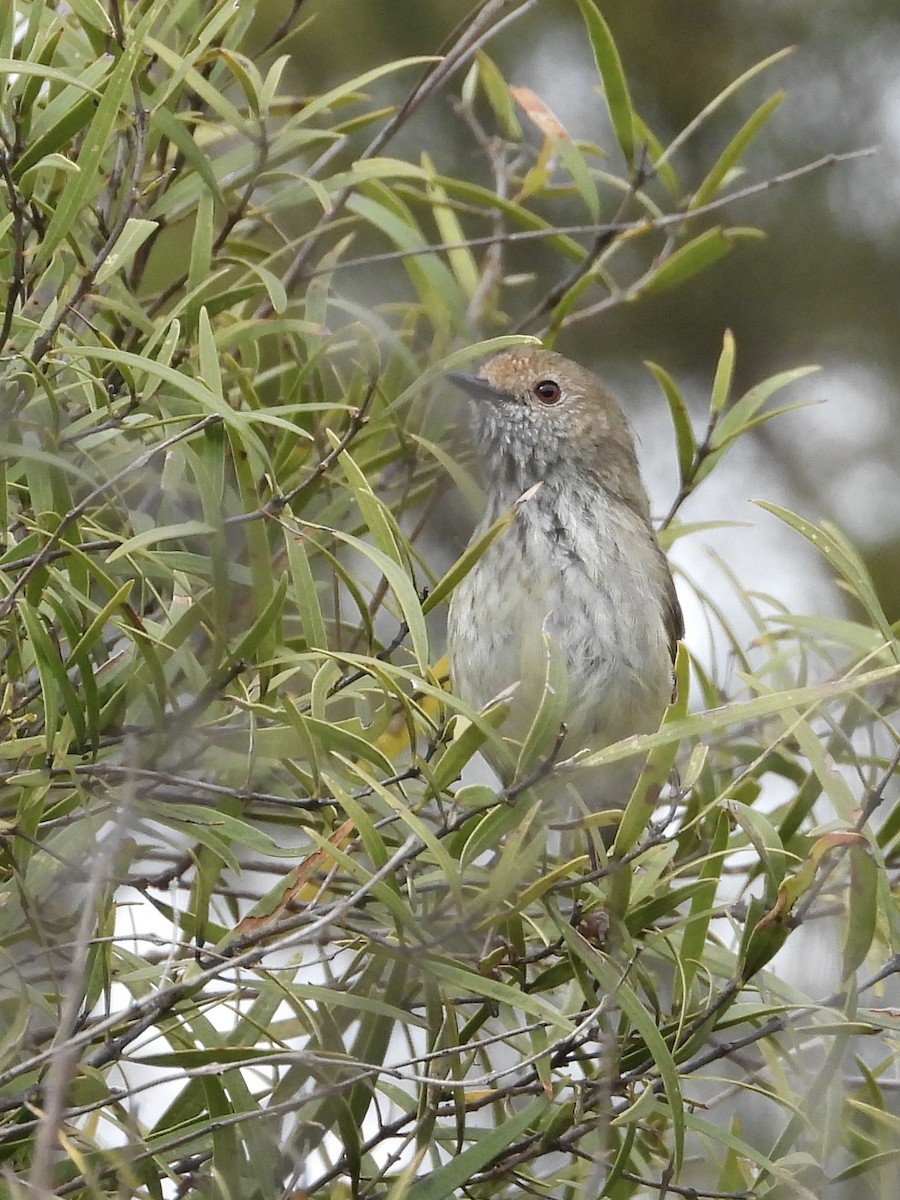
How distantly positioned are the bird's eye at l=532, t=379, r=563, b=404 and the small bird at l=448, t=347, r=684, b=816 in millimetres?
89

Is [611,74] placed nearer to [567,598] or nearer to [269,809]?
[567,598]

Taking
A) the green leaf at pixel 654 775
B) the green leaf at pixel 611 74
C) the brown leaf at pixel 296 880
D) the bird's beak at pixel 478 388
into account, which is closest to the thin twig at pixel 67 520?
the brown leaf at pixel 296 880

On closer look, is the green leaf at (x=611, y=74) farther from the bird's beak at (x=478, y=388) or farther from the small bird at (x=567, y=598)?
the bird's beak at (x=478, y=388)

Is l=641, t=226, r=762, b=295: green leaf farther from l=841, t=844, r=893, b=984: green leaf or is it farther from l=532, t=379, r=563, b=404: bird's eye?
l=841, t=844, r=893, b=984: green leaf

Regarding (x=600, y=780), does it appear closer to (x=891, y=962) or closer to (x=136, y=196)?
(x=891, y=962)

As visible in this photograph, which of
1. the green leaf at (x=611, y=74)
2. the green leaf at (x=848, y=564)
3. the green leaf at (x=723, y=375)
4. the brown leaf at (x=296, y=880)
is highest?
the green leaf at (x=611, y=74)

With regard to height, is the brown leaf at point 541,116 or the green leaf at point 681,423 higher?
the brown leaf at point 541,116

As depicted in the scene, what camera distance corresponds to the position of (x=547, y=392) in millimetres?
3842

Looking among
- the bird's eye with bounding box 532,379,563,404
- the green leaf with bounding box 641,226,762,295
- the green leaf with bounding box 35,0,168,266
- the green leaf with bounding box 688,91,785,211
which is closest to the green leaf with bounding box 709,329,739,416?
the green leaf with bounding box 641,226,762,295

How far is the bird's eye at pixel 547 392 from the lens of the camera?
12.6 ft

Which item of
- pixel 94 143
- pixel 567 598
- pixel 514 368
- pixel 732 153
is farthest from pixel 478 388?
pixel 94 143

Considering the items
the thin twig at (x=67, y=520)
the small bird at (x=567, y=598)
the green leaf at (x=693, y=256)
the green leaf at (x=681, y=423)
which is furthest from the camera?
the small bird at (x=567, y=598)

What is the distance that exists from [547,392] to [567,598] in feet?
2.23

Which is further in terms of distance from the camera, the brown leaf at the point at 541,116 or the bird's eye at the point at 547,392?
the bird's eye at the point at 547,392
